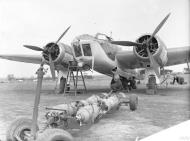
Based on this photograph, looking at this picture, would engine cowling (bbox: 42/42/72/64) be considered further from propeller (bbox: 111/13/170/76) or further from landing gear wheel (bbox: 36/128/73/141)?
landing gear wheel (bbox: 36/128/73/141)

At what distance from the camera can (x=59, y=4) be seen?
7.36 m

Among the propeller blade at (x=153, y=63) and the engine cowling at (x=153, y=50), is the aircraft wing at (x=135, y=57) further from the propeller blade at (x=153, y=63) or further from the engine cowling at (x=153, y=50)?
the propeller blade at (x=153, y=63)

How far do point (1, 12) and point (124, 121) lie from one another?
4095 mm

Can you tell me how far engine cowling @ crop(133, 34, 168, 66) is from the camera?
13051 millimetres

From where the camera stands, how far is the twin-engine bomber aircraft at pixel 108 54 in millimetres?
13250

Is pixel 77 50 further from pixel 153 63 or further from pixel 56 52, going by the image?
pixel 153 63

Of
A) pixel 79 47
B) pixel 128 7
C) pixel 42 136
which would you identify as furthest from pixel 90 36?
pixel 42 136

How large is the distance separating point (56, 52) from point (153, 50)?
207 inches

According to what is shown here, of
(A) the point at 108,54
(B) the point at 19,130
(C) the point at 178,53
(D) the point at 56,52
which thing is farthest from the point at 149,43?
(B) the point at 19,130

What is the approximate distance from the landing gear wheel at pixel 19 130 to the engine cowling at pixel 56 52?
30.8 ft

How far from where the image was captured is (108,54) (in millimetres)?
15523

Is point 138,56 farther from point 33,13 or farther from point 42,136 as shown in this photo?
point 42,136

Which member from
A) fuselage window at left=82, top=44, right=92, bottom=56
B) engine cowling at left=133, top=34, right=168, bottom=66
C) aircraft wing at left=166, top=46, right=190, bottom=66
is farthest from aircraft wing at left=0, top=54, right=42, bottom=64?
aircraft wing at left=166, top=46, right=190, bottom=66

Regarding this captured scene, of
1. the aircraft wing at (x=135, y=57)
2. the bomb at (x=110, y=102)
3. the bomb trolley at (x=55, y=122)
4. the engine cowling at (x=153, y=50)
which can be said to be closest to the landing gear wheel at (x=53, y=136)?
the bomb trolley at (x=55, y=122)
